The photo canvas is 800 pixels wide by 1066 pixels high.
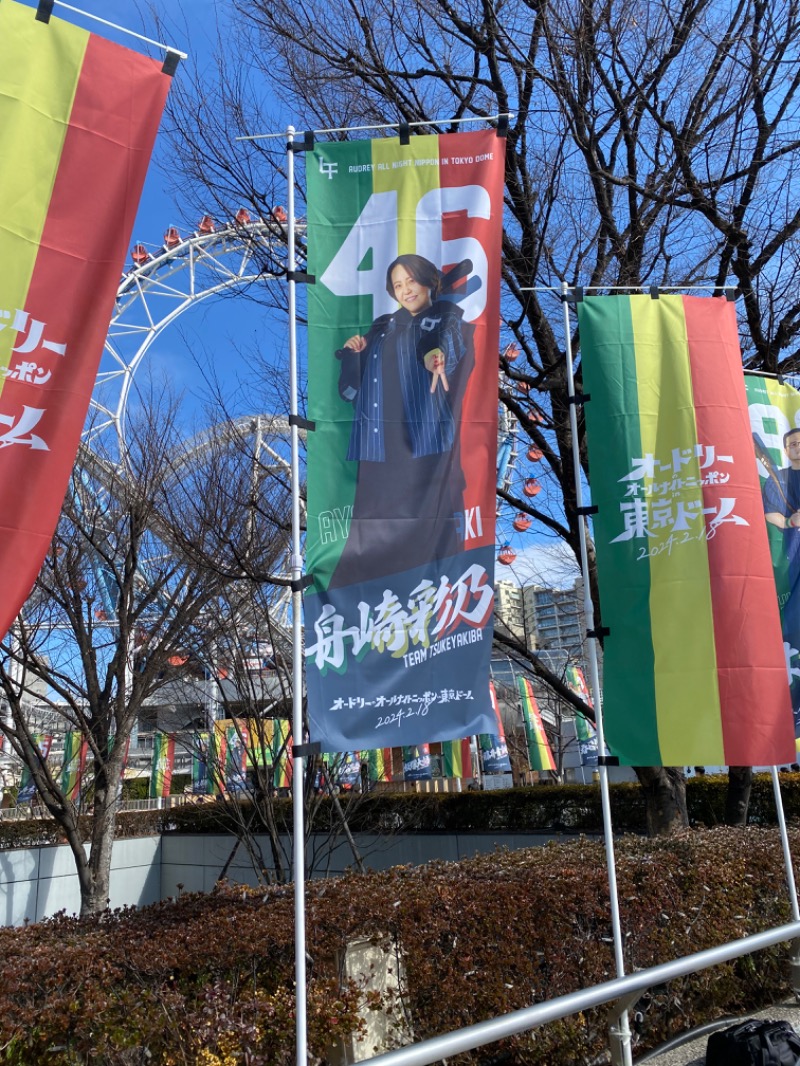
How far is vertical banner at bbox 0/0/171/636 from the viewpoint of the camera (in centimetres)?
305

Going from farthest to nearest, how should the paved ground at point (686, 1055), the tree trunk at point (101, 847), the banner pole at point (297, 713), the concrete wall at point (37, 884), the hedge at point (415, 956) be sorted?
the concrete wall at point (37, 884) < the tree trunk at point (101, 847) < the paved ground at point (686, 1055) < the hedge at point (415, 956) < the banner pole at point (297, 713)

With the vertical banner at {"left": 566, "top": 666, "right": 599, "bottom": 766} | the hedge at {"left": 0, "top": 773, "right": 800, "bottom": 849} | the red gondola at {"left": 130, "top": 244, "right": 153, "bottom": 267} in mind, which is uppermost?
the red gondola at {"left": 130, "top": 244, "right": 153, "bottom": 267}

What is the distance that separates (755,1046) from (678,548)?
251cm

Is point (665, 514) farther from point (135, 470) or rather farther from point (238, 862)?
point (238, 862)

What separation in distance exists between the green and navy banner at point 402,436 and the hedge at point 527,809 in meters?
7.85

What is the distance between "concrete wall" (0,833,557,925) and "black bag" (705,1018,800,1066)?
26.7ft

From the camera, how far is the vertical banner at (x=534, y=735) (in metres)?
23.6

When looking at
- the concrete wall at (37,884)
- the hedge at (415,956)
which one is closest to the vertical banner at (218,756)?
the concrete wall at (37,884)

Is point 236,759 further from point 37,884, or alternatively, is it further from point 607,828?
point 607,828

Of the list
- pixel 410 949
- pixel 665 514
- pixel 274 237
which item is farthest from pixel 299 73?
pixel 410 949

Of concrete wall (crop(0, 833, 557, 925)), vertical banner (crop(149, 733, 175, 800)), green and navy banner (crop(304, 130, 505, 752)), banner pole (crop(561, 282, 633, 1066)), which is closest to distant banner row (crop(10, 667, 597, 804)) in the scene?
vertical banner (crop(149, 733, 175, 800))

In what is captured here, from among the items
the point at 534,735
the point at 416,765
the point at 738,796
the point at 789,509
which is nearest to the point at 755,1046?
the point at 789,509

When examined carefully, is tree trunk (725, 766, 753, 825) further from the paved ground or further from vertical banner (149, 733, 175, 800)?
vertical banner (149, 733, 175, 800)

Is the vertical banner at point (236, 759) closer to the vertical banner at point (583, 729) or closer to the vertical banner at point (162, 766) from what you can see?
the vertical banner at point (583, 729)
